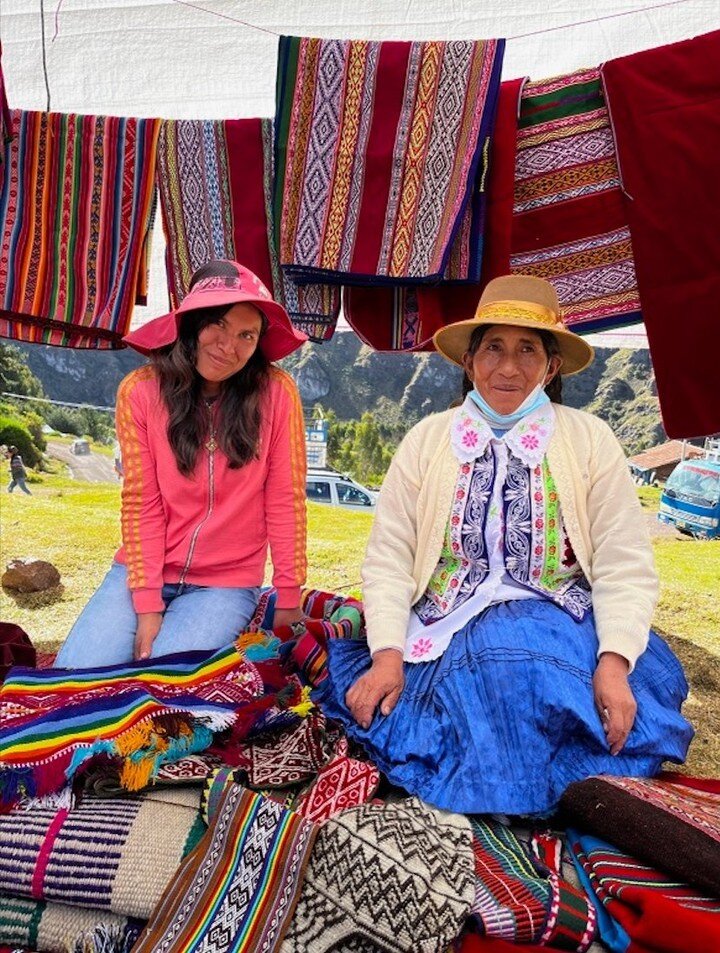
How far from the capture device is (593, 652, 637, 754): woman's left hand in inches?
63.6

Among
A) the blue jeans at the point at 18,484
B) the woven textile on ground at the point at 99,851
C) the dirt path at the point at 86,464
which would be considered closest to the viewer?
the woven textile on ground at the point at 99,851

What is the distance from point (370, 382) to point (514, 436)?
873 cm

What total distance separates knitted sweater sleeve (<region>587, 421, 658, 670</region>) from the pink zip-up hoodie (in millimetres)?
882

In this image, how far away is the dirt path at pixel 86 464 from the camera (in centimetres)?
823

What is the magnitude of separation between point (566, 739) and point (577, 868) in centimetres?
26

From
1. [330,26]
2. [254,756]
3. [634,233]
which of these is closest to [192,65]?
[330,26]

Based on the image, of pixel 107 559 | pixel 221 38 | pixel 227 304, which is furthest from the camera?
pixel 107 559

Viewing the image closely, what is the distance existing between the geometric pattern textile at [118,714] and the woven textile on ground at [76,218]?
128cm

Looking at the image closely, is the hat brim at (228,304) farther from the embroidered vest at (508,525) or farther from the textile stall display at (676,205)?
the textile stall display at (676,205)

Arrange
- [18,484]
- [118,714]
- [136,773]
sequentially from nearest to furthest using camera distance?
[136,773], [118,714], [18,484]

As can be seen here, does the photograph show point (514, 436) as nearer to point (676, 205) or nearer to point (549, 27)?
point (676, 205)

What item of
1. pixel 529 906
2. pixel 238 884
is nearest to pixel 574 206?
pixel 529 906

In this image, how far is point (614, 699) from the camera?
1.63m

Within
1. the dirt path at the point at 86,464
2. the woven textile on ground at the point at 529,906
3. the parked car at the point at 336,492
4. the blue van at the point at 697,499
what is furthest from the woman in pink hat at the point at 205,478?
the dirt path at the point at 86,464
